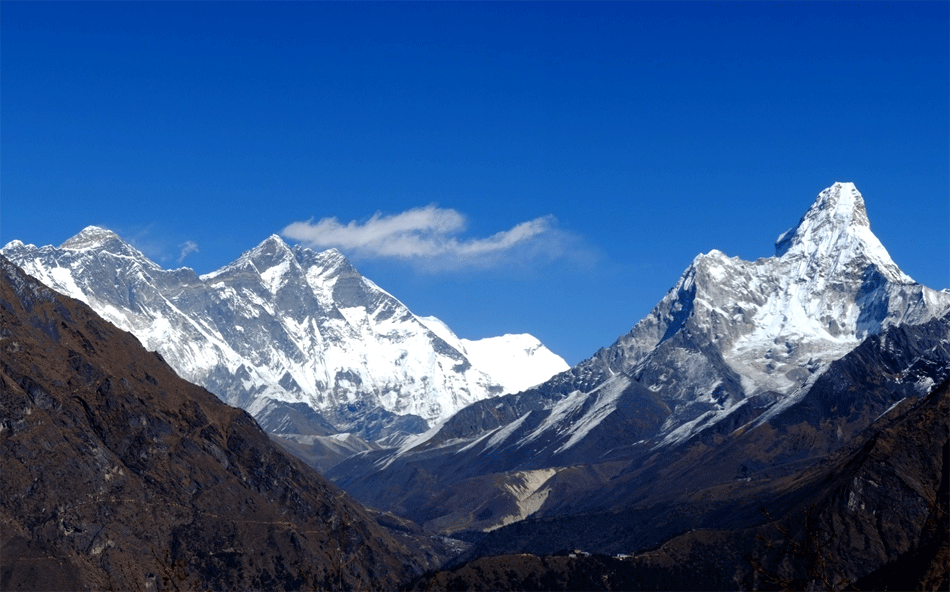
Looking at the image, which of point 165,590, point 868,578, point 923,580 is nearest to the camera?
point 165,590

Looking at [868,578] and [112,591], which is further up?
[868,578]

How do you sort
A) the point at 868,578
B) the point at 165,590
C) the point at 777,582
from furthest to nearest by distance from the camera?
the point at 868,578 → the point at 165,590 → the point at 777,582

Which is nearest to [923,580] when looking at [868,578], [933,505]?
[868,578]

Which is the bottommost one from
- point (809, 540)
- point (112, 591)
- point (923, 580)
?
point (112, 591)

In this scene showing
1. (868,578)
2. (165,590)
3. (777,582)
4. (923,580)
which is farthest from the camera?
(868,578)

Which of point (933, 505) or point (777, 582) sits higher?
point (933, 505)

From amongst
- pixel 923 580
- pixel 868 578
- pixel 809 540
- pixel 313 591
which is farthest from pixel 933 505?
pixel 868 578

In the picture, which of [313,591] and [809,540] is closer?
[809,540]

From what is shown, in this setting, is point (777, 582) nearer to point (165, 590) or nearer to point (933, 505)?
point (933, 505)

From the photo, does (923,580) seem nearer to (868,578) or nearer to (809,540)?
(868,578)
